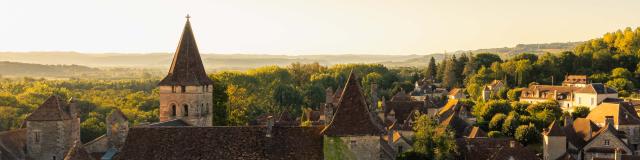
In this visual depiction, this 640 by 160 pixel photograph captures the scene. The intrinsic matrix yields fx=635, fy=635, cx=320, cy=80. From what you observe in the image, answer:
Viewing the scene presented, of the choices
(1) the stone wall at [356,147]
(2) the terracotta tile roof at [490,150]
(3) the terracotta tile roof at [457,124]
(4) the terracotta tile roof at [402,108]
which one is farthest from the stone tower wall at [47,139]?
(4) the terracotta tile roof at [402,108]

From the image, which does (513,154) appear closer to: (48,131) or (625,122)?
(625,122)

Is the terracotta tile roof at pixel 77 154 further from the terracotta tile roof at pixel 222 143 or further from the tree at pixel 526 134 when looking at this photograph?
the tree at pixel 526 134

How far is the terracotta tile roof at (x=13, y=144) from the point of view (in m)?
36.2

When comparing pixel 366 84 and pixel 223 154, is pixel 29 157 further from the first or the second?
pixel 366 84

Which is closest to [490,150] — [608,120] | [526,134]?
[526,134]

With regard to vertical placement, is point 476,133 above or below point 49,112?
below

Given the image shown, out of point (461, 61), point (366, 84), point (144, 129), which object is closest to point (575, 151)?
point (144, 129)

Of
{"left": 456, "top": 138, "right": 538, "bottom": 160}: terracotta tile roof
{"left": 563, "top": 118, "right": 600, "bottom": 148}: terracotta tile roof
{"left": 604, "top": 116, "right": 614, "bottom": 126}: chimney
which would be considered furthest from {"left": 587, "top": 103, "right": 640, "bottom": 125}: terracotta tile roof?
{"left": 456, "top": 138, "right": 538, "bottom": 160}: terracotta tile roof

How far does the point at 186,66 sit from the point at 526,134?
34498 mm

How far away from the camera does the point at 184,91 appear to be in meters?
39.8

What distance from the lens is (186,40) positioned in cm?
4084

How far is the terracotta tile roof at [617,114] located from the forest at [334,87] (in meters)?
5.43

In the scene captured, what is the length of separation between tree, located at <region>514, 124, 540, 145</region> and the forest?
0.10 meters

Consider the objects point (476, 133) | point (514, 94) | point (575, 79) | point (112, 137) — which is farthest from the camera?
point (575, 79)
